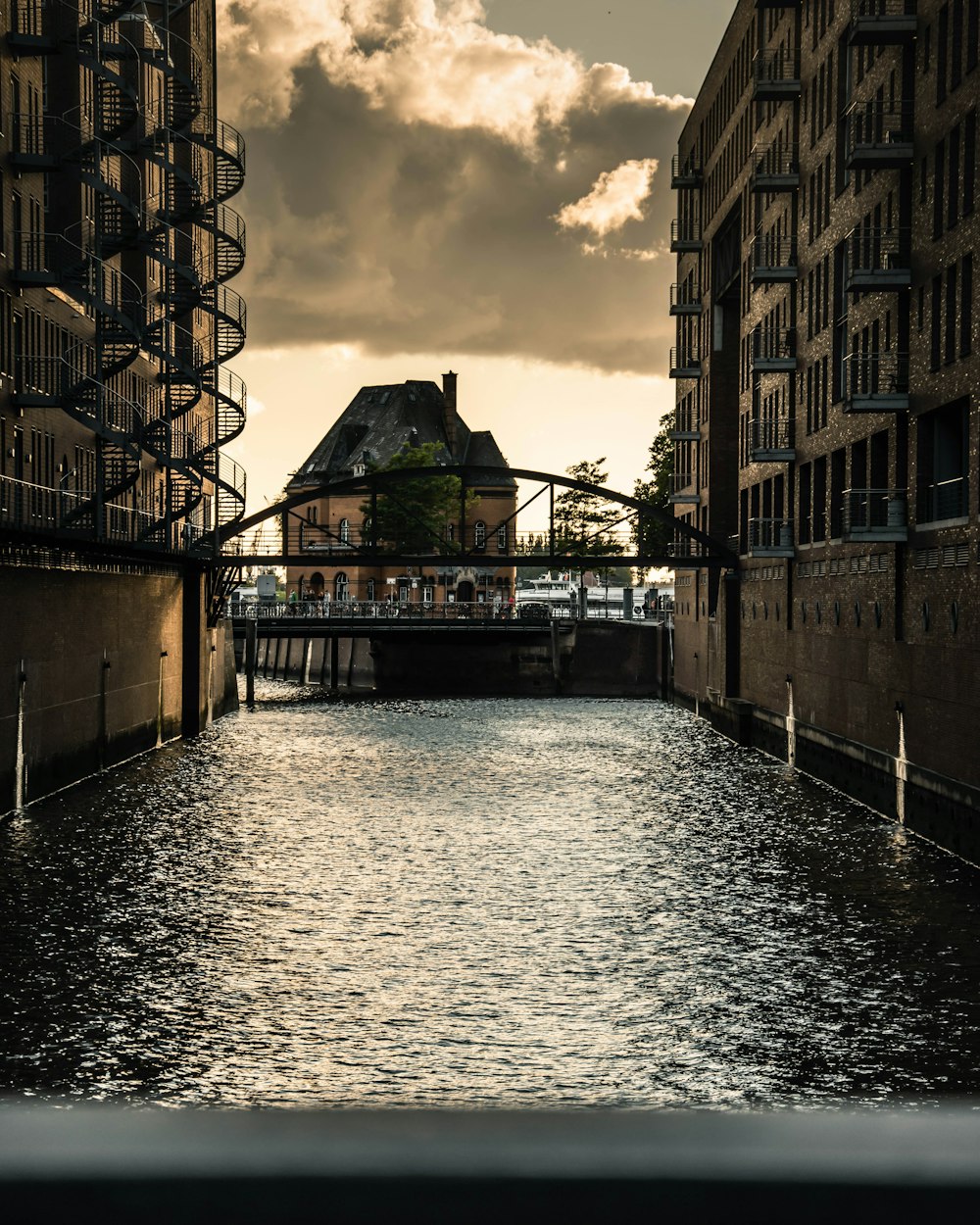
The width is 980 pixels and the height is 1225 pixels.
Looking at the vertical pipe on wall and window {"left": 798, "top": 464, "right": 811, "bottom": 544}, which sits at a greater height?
window {"left": 798, "top": 464, "right": 811, "bottom": 544}

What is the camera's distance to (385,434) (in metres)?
136

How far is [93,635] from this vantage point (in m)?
39.8

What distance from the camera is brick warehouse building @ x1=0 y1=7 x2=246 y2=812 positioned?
3562 centimetres

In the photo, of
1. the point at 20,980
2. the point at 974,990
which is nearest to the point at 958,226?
the point at 974,990

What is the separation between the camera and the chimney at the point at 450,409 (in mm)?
135875

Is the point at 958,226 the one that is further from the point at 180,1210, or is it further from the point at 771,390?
the point at 180,1210

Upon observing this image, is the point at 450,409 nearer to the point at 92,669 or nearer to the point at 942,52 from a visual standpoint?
the point at 92,669

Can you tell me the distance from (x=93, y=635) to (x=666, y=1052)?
2722cm

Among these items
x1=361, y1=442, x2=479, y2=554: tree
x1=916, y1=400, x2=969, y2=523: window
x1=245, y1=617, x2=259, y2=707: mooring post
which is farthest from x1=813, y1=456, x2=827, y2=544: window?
x1=361, y1=442, x2=479, y2=554: tree

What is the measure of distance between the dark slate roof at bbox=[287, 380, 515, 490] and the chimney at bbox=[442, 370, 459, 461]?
1.63 feet

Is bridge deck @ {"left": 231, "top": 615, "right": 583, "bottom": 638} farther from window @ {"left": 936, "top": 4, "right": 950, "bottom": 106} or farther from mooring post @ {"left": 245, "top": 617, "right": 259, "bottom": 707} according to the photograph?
window @ {"left": 936, "top": 4, "right": 950, "bottom": 106}

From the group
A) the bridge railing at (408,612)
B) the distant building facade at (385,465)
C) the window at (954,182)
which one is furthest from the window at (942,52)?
the distant building facade at (385,465)

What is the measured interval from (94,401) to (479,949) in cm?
2520

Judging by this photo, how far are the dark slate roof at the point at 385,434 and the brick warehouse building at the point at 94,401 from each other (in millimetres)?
76586
